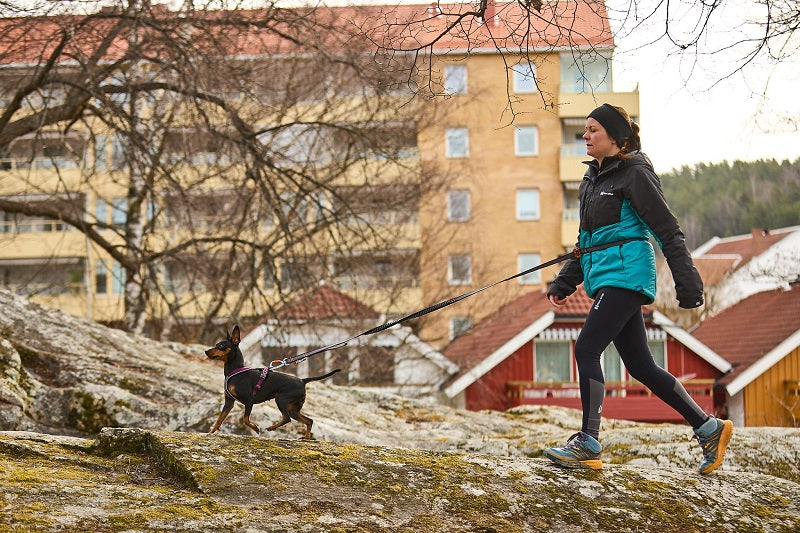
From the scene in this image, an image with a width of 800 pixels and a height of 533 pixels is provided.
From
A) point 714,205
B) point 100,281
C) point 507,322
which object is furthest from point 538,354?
point 714,205

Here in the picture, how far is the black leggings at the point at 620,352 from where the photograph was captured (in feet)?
20.8

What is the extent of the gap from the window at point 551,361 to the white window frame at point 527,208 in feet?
61.2

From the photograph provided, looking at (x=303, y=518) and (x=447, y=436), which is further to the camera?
(x=447, y=436)

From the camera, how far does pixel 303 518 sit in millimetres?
5250

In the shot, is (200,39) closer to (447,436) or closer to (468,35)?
(447,436)

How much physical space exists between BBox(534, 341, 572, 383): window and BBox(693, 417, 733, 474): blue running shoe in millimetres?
26798

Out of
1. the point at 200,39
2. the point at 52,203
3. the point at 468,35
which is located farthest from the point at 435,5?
the point at 52,203

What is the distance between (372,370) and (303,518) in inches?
831

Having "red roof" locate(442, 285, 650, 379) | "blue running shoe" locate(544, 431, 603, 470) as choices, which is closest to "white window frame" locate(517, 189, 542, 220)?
"red roof" locate(442, 285, 650, 379)

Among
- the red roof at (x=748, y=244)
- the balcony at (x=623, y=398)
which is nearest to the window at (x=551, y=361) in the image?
the balcony at (x=623, y=398)

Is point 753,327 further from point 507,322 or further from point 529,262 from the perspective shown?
point 529,262

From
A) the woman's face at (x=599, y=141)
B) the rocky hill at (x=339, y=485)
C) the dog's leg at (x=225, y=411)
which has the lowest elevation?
the rocky hill at (x=339, y=485)

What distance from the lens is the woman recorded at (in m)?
6.28

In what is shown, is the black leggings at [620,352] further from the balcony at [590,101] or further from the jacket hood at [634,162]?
the balcony at [590,101]
